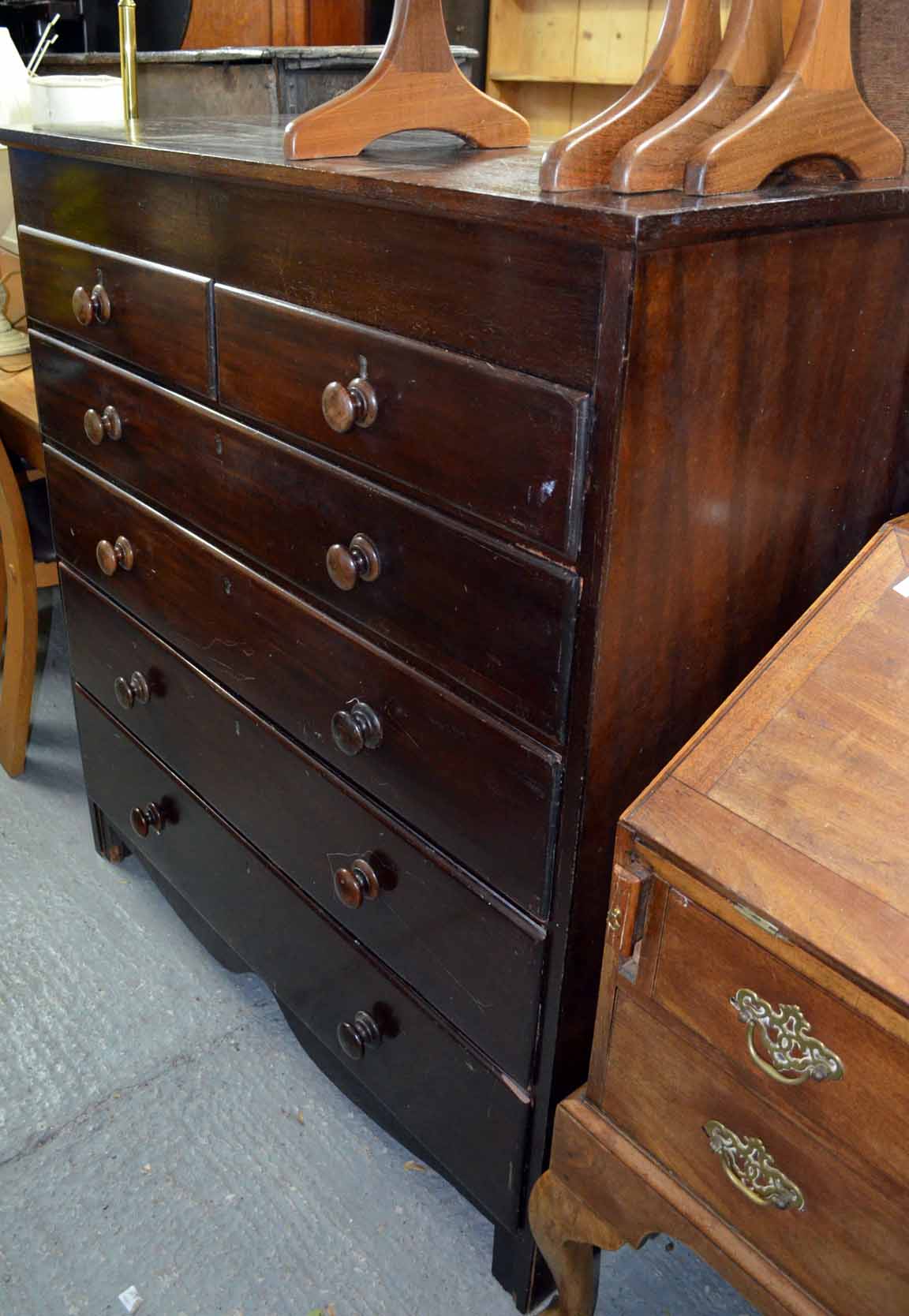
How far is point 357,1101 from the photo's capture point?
1.50m

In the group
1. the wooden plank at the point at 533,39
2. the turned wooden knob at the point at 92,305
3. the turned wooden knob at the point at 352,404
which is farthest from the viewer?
the wooden plank at the point at 533,39

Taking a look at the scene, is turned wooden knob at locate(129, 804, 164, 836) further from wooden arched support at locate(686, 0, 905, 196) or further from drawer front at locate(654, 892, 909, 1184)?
wooden arched support at locate(686, 0, 905, 196)

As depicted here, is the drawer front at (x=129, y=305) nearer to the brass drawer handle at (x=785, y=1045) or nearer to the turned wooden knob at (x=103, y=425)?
the turned wooden knob at (x=103, y=425)

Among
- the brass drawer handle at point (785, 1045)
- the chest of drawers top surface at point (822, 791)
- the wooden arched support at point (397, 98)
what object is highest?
the wooden arched support at point (397, 98)

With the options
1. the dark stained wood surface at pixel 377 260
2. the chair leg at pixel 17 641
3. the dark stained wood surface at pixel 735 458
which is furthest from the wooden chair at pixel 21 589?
the dark stained wood surface at pixel 735 458

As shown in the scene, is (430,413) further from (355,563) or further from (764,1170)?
(764,1170)

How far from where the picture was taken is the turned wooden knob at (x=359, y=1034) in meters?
1.31

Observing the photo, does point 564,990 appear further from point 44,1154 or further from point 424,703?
point 44,1154

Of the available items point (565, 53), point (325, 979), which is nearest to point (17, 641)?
point (325, 979)

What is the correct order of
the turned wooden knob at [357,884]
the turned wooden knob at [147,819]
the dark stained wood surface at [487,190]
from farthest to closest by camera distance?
1. the turned wooden knob at [147,819]
2. the turned wooden knob at [357,884]
3. the dark stained wood surface at [487,190]

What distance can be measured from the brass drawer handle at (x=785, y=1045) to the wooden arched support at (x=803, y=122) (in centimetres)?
58

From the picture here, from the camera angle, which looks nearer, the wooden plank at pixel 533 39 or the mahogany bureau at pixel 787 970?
the mahogany bureau at pixel 787 970

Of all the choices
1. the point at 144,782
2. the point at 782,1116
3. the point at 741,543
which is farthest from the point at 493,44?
the point at 782,1116

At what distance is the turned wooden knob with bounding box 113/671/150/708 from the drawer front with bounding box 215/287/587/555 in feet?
1.76
